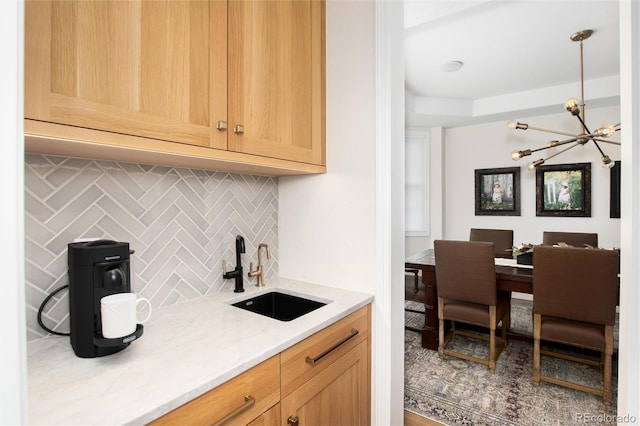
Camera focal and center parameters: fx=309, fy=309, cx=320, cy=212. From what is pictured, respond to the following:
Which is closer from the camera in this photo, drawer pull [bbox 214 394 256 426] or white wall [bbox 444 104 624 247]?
drawer pull [bbox 214 394 256 426]

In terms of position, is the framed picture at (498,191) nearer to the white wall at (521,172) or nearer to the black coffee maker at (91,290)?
the white wall at (521,172)

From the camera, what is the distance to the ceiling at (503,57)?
90.2 inches

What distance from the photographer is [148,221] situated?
125 cm

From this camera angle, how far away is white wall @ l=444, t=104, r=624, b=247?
3.74 meters

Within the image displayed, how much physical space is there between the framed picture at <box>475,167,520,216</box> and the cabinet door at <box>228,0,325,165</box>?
12.3 ft

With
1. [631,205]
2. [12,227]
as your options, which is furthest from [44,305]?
[631,205]

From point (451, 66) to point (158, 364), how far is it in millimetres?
3524

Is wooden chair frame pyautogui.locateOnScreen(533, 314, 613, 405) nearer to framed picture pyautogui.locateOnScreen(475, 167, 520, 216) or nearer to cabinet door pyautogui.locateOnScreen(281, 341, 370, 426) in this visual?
cabinet door pyautogui.locateOnScreen(281, 341, 370, 426)

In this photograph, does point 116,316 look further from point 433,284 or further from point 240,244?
point 433,284

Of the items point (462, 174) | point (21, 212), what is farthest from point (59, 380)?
point (462, 174)

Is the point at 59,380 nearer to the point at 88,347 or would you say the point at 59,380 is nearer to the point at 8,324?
the point at 88,347

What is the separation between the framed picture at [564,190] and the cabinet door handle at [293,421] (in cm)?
435

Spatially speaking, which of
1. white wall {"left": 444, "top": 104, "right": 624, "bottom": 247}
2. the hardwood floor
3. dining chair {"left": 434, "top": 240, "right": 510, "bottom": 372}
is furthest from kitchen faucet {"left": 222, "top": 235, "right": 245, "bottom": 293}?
white wall {"left": 444, "top": 104, "right": 624, "bottom": 247}

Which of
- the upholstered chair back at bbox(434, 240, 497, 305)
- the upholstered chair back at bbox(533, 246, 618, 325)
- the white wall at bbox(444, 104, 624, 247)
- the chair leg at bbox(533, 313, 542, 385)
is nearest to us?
the upholstered chair back at bbox(533, 246, 618, 325)
